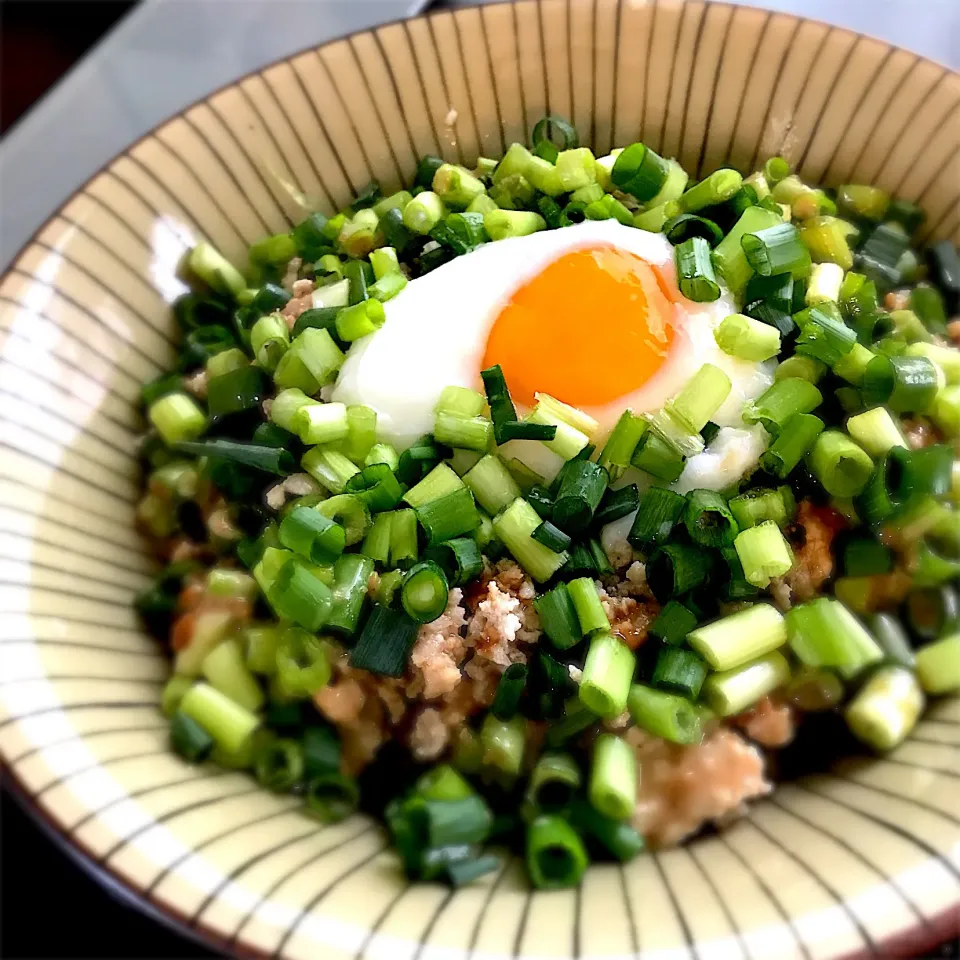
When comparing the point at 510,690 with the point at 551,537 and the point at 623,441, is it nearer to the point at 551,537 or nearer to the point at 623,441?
the point at 551,537

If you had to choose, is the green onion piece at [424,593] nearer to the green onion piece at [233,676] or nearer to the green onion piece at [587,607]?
the green onion piece at [587,607]

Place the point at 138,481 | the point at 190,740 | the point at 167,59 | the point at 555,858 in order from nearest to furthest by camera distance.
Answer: the point at 555,858, the point at 190,740, the point at 138,481, the point at 167,59

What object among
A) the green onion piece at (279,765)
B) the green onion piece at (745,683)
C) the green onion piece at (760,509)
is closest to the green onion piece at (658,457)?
the green onion piece at (760,509)

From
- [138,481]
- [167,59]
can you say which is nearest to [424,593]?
[138,481]

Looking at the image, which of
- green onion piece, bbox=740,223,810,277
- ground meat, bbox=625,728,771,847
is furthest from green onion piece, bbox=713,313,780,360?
ground meat, bbox=625,728,771,847

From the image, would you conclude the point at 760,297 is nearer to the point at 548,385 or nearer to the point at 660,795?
the point at 548,385

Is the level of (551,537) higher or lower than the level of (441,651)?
higher
